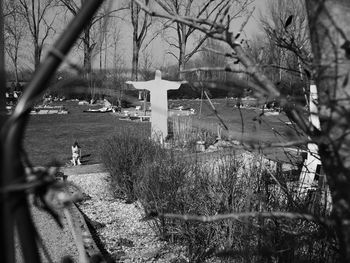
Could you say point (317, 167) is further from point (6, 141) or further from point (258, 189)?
point (6, 141)

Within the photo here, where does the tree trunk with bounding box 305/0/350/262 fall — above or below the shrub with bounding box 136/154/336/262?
above

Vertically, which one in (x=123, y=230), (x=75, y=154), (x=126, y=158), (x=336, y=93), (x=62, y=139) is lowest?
(x=62, y=139)

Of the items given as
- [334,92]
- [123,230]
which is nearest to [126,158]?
[123,230]

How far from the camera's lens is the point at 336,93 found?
37.7 inches

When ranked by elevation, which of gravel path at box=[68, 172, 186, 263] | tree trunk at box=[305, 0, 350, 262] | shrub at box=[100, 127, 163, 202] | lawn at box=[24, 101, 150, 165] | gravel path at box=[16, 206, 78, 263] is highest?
tree trunk at box=[305, 0, 350, 262]

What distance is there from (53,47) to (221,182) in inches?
118

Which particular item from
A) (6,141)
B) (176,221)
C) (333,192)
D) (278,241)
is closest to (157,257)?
(176,221)

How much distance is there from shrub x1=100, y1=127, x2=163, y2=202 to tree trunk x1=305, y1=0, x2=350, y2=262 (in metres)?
4.55

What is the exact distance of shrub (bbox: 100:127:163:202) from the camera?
566 centimetres

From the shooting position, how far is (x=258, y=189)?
11.2 feet

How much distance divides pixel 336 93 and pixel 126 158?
5057 mm

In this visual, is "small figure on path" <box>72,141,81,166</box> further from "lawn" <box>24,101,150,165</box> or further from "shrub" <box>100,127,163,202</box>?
"shrub" <box>100,127,163,202</box>

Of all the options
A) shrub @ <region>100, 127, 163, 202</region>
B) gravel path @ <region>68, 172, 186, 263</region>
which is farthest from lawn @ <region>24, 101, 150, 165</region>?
gravel path @ <region>68, 172, 186, 263</region>

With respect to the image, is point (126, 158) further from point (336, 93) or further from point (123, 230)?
point (336, 93)
